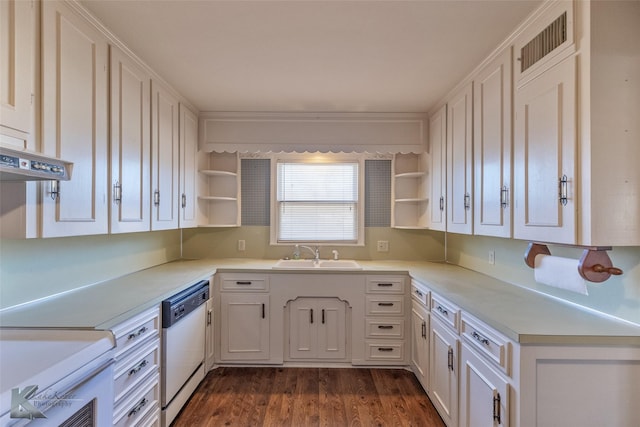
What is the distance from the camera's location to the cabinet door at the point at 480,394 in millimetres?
1362

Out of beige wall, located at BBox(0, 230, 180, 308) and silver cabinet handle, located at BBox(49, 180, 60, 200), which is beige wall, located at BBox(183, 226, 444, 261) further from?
silver cabinet handle, located at BBox(49, 180, 60, 200)

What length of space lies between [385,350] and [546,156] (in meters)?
1.98

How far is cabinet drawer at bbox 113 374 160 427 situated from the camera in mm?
1505

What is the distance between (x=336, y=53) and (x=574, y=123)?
4.11ft

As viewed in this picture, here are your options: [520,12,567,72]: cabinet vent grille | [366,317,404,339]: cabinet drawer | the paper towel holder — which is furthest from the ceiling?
[366,317,404,339]: cabinet drawer

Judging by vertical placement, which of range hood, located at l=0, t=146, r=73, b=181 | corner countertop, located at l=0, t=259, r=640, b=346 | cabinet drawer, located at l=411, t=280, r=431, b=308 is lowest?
cabinet drawer, located at l=411, t=280, r=431, b=308

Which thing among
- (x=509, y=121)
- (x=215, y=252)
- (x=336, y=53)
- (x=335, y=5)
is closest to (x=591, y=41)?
(x=509, y=121)

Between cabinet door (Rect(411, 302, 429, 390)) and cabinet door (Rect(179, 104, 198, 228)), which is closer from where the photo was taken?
cabinet door (Rect(411, 302, 429, 390))

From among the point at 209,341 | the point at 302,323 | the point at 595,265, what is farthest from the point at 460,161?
the point at 209,341

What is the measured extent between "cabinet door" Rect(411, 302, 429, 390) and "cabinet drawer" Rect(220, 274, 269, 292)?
1261mm

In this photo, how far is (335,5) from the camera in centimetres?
148

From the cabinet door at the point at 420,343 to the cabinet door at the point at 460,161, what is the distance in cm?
70

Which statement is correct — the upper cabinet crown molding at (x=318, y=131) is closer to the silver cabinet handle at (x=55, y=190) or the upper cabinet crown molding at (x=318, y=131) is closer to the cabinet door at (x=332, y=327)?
the cabinet door at (x=332, y=327)

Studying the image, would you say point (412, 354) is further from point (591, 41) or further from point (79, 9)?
point (79, 9)
